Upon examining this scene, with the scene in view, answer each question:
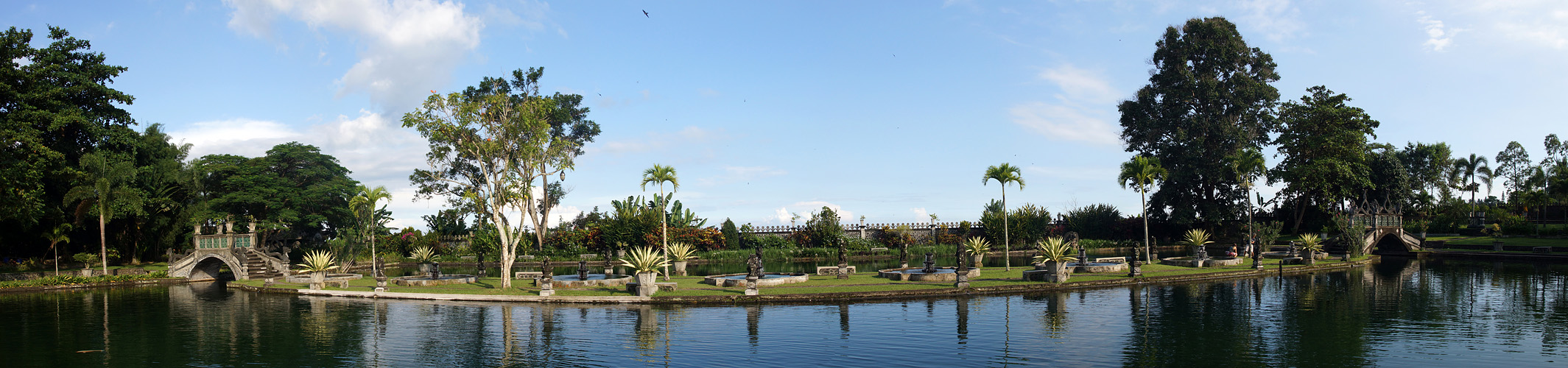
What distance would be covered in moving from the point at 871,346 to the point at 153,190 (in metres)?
46.8

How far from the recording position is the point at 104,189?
39.2m

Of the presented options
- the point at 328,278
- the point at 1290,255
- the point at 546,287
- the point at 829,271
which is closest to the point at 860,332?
the point at 546,287

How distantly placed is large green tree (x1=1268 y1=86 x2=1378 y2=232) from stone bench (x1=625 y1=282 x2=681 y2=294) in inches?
1819

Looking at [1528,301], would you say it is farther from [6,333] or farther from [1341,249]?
[6,333]

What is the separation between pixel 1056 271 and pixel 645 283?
14.0 m

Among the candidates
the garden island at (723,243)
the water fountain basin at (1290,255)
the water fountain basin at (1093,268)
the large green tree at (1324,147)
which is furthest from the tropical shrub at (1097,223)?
the water fountain basin at (1093,268)

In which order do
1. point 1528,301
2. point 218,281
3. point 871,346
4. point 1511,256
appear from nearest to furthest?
point 871,346, point 1528,301, point 218,281, point 1511,256

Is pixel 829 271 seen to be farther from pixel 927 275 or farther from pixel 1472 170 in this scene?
pixel 1472 170

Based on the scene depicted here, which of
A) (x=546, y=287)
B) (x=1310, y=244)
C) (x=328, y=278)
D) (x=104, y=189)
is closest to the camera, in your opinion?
(x=546, y=287)

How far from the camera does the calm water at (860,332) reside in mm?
15258

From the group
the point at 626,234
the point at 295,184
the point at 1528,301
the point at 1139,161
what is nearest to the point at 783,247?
the point at 626,234

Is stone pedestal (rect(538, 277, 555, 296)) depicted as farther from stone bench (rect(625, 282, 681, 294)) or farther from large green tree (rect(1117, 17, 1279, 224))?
large green tree (rect(1117, 17, 1279, 224))

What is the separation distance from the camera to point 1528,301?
2341 cm

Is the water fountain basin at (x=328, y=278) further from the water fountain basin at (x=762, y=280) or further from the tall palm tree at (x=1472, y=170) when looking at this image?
the tall palm tree at (x=1472, y=170)
